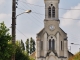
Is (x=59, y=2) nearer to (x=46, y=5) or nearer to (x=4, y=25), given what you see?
(x=46, y=5)

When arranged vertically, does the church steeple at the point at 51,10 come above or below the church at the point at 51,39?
above

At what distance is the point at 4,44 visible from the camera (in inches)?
1195

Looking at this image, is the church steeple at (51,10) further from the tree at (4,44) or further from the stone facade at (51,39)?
the tree at (4,44)

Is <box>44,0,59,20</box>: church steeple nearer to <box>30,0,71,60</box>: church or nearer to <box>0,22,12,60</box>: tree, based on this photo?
<box>30,0,71,60</box>: church

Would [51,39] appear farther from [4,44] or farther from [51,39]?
Result: [4,44]

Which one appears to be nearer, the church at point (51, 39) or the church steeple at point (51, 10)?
the church at point (51, 39)

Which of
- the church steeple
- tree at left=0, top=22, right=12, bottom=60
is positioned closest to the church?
the church steeple

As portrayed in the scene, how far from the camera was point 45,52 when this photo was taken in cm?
9556

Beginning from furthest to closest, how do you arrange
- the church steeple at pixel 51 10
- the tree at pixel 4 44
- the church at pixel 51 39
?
1. the church steeple at pixel 51 10
2. the church at pixel 51 39
3. the tree at pixel 4 44

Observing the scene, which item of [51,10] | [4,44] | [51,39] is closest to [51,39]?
[51,39]

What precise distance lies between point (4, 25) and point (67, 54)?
6644 cm

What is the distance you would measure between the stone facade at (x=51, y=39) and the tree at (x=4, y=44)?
6420 cm

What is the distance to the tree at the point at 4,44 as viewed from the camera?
3003cm

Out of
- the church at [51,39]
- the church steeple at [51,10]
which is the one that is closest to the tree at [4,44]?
the church at [51,39]
